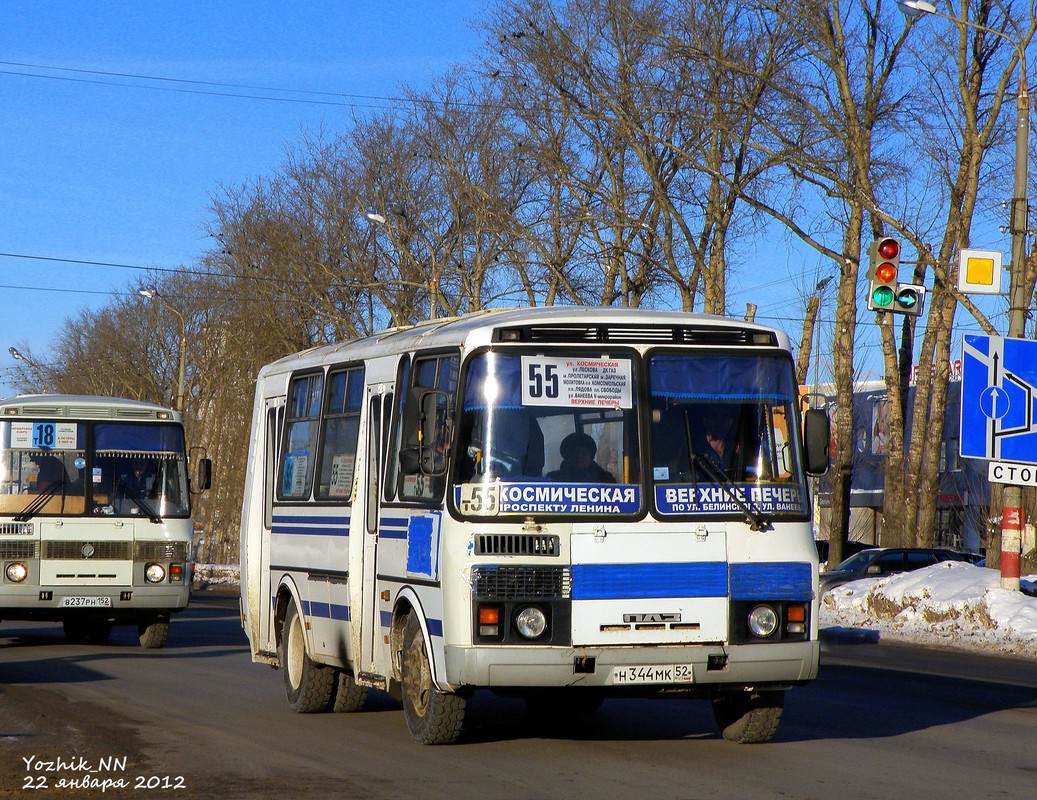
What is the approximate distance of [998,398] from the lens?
23375 millimetres

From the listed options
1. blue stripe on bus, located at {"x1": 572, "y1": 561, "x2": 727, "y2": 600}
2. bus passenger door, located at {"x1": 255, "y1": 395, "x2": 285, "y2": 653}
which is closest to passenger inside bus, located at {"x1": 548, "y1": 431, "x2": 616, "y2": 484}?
blue stripe on bus, located at {"x1": 572, "y1": 561, "x2": 727, "y2": 600}

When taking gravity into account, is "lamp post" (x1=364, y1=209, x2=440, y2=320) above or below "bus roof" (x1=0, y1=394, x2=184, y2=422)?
above

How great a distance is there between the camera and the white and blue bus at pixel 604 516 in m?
9.39

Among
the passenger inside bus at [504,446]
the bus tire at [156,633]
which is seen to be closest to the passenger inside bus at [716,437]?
the passenger inside bus at [504,446]

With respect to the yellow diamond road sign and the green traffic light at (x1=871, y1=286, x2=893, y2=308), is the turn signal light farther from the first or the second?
the yellow diamond road sign

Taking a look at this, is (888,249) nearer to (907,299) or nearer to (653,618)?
(907,299)

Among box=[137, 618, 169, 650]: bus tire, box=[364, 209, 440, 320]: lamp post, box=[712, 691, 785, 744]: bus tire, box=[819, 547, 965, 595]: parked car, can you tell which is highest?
box=[364, 209, 440, 320]: lamp post

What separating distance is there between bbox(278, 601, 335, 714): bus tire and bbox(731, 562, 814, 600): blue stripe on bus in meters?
4.12

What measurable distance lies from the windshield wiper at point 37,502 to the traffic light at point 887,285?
10498 mm

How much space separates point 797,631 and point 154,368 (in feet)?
232

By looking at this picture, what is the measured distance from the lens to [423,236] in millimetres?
49531

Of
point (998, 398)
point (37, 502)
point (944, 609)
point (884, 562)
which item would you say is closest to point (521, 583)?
point (37, 502)

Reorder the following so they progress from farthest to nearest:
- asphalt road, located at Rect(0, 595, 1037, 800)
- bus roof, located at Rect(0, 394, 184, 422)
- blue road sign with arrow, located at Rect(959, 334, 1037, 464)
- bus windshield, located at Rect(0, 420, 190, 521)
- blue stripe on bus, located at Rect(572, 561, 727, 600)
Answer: blue road sign with arrow, located at Rect(959, 334, 1037, 464), bus roof, located at Rect(0, 394, 184, 422), bus windshield, located at Rect(0, 420, 190, 521), blue stripe on bus, located at Rect(572, 561, 727, 600), asphalt road, located at Rect(0, 595, 1037, 800)

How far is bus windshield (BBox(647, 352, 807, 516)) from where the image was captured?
969 cm
